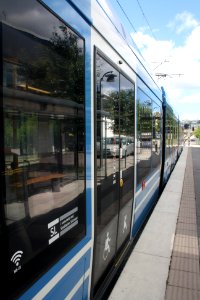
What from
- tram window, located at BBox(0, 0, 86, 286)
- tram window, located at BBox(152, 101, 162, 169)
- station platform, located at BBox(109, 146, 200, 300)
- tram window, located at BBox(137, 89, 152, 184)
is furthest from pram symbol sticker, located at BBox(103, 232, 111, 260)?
tram window, located at BBox(152, 101, 162, 169)

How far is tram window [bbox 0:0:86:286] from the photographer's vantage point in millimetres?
1747

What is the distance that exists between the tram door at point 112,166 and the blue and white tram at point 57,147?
2cm

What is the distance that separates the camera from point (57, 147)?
2305 millimetres

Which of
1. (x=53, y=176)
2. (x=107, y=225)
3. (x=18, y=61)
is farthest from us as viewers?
(x=107, y=225)

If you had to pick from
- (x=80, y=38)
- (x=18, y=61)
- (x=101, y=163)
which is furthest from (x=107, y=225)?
(x=18, y=61)

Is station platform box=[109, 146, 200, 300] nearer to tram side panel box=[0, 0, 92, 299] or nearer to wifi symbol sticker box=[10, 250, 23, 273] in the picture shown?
tram side panel box=[0, 0, 92, 299]

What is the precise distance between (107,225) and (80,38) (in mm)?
1877

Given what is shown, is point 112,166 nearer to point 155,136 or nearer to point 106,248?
point 106,248

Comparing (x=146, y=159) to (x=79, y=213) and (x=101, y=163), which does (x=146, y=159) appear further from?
(x=79, y=213)

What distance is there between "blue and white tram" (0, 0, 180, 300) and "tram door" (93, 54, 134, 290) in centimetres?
2

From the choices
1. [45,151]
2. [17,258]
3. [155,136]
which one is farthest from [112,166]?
[155,136]

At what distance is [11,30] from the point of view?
1.72 metres

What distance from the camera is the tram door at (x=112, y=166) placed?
3133mm

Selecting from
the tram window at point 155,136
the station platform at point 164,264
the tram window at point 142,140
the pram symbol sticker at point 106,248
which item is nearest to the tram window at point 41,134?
the pram symbol sticker at point 106,248
